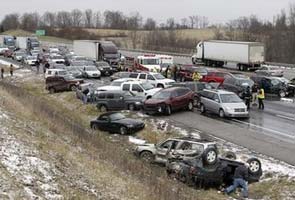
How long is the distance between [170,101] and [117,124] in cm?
537

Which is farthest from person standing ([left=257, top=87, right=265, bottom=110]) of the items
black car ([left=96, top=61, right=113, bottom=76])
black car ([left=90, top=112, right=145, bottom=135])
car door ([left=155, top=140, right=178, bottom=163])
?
black car ([left=96, top=61, right=113, bottom=76])

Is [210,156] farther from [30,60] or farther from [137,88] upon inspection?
[30,60]

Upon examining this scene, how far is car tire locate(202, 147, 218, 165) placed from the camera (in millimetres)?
18750

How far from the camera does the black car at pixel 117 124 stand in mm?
28688

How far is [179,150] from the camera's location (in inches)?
807

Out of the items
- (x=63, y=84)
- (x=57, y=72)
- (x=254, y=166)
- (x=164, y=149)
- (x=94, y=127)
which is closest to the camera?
(x=254, y=166)

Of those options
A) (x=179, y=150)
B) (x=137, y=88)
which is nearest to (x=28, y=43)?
(x=137, y=88)

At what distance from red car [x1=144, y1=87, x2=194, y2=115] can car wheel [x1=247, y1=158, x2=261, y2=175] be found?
1356 centimetres

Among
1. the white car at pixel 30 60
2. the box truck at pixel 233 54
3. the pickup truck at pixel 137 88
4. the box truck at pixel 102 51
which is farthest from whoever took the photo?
the white car at pixel 30 60

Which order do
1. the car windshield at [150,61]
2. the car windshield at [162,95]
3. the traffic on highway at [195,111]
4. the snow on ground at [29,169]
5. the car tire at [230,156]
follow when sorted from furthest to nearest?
the car windshield at [150,61]
the car windshield at [162,95]
the car tire at [230,156]
the traffic on highway at [195,111]
the snow on ground at [29,169]

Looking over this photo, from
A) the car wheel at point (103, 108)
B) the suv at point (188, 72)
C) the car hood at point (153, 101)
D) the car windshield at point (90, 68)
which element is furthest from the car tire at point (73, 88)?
the car hood at point (153, 101)

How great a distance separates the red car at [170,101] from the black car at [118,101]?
1.68 metres

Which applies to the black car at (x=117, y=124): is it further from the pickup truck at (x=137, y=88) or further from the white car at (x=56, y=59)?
the white car at (x=56, y=59)

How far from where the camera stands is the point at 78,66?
5816 centimetres
